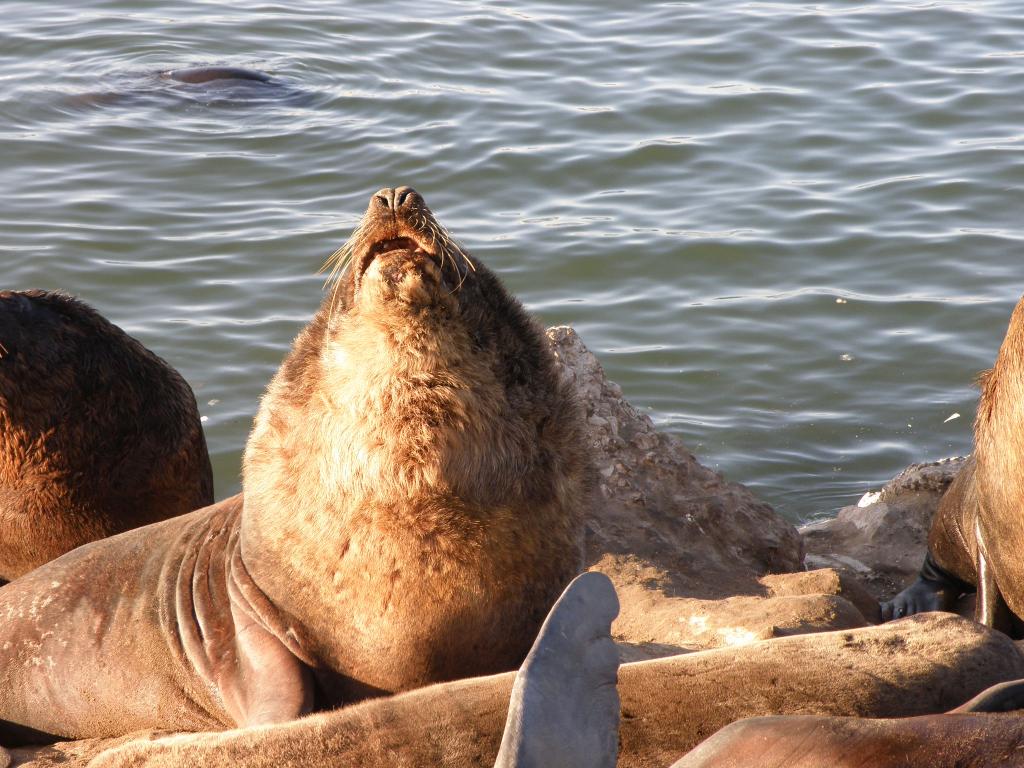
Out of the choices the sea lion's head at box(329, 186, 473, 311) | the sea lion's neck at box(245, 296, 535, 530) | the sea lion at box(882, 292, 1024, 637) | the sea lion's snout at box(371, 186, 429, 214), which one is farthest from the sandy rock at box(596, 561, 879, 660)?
the sea lion's snout at box(371, 186, 429, 214)

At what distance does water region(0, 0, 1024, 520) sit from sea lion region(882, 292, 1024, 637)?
198cm

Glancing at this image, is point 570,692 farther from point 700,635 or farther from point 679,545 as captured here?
point 679,545

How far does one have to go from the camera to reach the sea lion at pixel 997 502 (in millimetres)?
5137

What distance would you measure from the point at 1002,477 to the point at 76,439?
3414mm

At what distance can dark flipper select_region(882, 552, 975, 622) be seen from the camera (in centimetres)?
588

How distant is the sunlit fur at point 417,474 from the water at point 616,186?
3.37 meters

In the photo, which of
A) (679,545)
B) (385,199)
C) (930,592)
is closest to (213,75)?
(679,545)

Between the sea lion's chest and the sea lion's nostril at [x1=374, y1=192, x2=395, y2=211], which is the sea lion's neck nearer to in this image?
the sea lion's chest

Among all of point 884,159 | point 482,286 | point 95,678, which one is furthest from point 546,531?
point 884,159

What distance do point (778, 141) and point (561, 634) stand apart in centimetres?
964

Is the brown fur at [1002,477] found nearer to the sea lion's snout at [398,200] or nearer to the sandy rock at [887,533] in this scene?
the sandy rock at [887,533]

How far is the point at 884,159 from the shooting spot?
11.5 metres

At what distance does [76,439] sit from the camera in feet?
17.8

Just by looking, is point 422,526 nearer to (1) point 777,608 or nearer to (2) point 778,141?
(1) point 777,608
